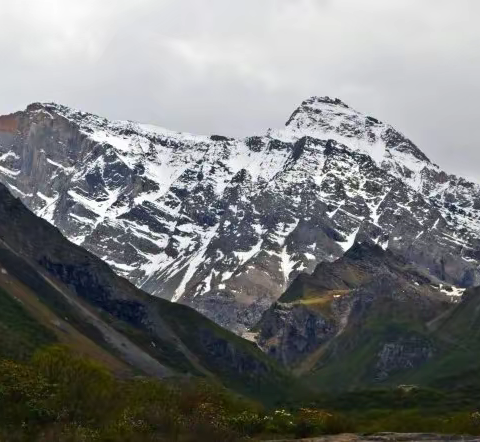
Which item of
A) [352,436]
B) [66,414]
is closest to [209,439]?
[66,414]

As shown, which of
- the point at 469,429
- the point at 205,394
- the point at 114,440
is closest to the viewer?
the point at 114,440

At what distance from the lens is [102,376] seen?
146m

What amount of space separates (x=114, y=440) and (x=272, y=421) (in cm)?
6409

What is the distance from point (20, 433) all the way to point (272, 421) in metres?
67.5

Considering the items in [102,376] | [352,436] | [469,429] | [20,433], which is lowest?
[20,433]

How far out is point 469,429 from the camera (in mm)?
192000

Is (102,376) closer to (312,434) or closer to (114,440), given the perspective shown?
(114,440)

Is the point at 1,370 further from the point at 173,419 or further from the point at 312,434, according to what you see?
the point at 312,434

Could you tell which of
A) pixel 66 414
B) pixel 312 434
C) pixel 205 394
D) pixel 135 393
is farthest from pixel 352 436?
pixel 66 414

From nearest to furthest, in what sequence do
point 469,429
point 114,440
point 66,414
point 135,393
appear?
1. point 114,440
2. point 66,414
3. point 135,393
4. point 469,429

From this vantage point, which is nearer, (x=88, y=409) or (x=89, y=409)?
(x=88, y=409)

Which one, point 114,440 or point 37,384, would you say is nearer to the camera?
point 114,440

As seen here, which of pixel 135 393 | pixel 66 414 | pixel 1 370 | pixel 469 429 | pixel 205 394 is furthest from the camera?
pixel 469 429

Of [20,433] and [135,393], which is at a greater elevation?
[135,393]
